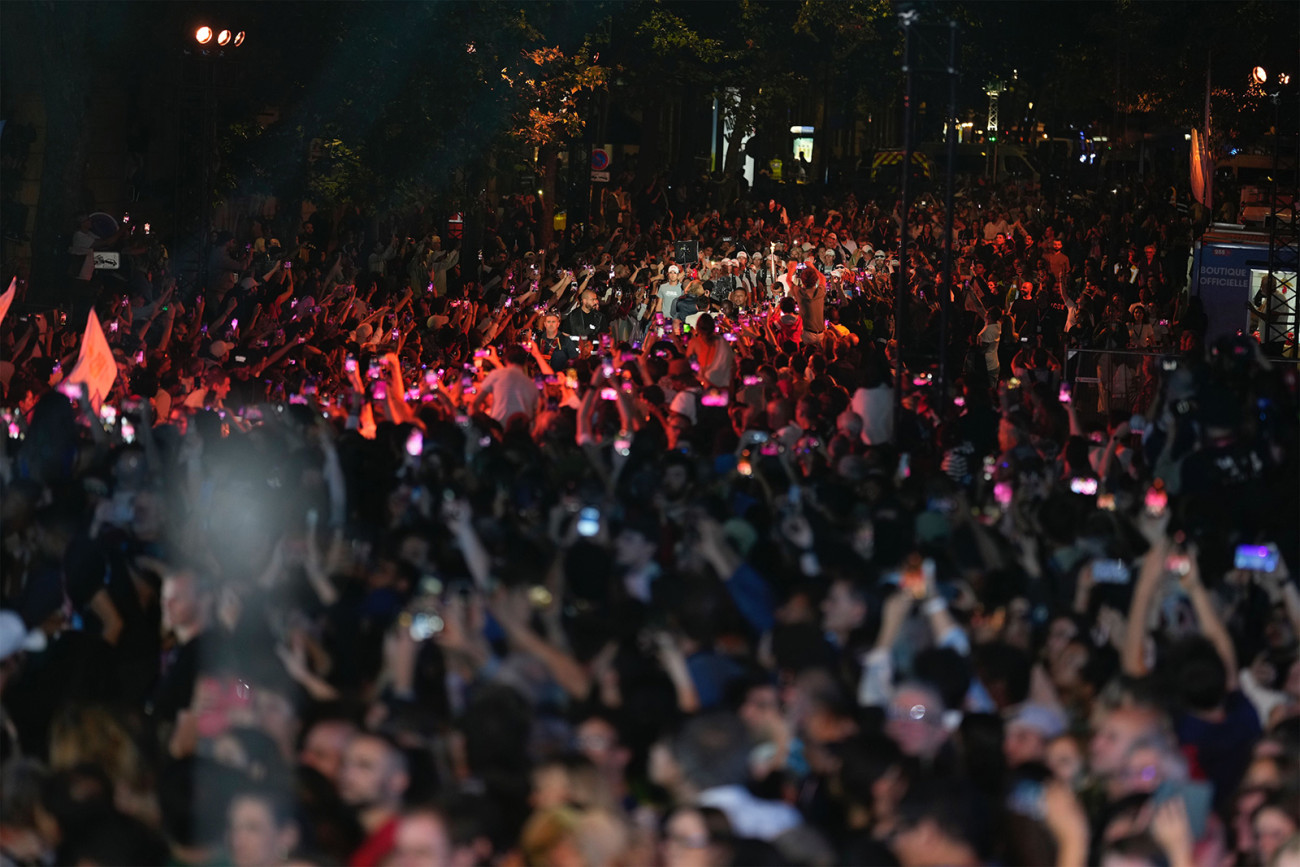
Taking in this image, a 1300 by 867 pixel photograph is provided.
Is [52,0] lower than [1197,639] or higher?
higher

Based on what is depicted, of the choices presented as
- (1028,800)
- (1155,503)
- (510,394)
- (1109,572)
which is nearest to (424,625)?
(1028,800)

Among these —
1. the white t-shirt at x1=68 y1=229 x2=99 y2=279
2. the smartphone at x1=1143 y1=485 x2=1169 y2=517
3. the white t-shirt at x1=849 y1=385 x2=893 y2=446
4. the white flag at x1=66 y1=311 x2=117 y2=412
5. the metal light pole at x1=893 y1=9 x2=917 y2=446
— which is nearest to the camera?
the smartphone at x1=1143 y1=485 x2=1169 y2=517

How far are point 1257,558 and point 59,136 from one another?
18275 mm

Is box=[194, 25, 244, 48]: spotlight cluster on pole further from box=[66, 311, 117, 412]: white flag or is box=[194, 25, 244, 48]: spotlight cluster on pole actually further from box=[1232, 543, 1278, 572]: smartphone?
box=[1232, 543, 1278, 572]: smartphone

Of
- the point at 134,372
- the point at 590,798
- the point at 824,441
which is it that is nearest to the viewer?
the point at 590,798

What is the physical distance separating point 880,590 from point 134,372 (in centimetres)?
818

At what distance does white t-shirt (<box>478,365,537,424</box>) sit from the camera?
520 inches

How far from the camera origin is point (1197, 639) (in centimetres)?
685

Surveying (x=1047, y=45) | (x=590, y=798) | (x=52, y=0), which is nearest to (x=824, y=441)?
(x=590, y=798)

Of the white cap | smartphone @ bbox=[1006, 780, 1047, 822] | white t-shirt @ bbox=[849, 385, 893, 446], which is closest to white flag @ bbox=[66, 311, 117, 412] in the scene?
the white cap

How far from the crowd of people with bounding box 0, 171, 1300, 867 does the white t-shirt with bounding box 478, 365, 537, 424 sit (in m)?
0.03

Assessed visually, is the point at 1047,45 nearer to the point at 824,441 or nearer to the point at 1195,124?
the point at 1195,124

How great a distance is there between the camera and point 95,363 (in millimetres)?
13148

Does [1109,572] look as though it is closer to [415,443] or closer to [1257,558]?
[1257,558]
